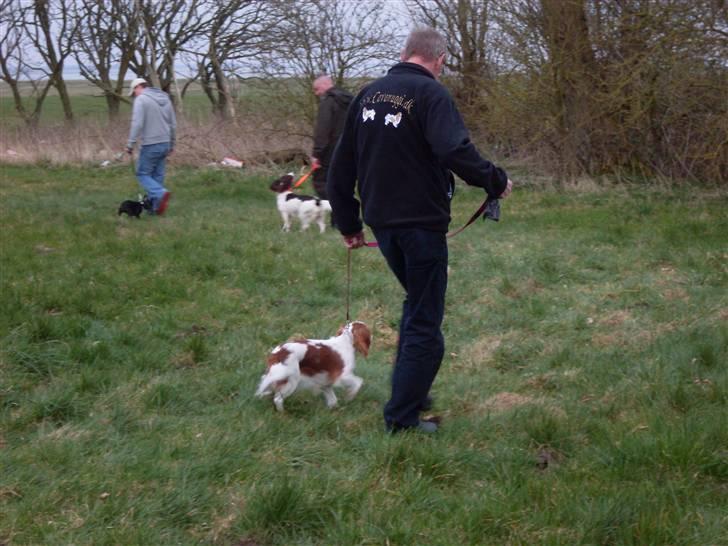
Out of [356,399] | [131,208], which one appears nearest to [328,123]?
[131,208]

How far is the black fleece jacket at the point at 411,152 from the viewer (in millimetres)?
3877

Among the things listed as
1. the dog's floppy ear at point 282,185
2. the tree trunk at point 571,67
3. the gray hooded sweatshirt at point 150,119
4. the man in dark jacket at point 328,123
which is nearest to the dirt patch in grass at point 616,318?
the man in dark jacket at point 328,123

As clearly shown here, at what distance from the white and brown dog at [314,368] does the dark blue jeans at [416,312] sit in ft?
2.03

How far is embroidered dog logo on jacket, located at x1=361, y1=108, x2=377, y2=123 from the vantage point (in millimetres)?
4084

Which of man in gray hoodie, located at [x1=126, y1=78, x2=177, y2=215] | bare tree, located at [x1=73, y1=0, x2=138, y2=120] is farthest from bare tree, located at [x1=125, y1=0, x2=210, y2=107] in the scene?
man in gray hoodie, located at [x1=126, y1=78, x2=177, y2=215]

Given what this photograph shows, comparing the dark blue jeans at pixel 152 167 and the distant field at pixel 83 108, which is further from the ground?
the distant field at pixel 83 108

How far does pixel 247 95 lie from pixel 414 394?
16539 millimetres

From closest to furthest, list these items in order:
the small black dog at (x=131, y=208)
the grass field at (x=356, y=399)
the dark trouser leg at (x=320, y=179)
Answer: the grass field at (x=356, y=399), the dark trouser leg at (x=320, y=179), the small black dog at (x=131, y=208)

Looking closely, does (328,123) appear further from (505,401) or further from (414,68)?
(414,68)

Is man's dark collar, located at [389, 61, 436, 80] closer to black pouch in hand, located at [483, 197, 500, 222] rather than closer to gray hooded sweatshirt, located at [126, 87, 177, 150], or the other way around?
black pouch in hand, located at [483, 197, 500, 222]

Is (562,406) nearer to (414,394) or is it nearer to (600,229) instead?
(414,394)

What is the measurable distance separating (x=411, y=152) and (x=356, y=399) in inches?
67.2

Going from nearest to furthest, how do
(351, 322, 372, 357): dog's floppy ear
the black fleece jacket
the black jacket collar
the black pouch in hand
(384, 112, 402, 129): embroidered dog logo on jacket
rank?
the black fleece jacket, (384, 112, 402, 129): embroidered dog logo on jacket, the black jacket collar, the black pouch in hand, (351, 322, 372, 357): dog's floppy ear

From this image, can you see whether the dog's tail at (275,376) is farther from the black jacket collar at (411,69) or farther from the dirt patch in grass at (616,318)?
the dirt patch in grass at (616,318)
